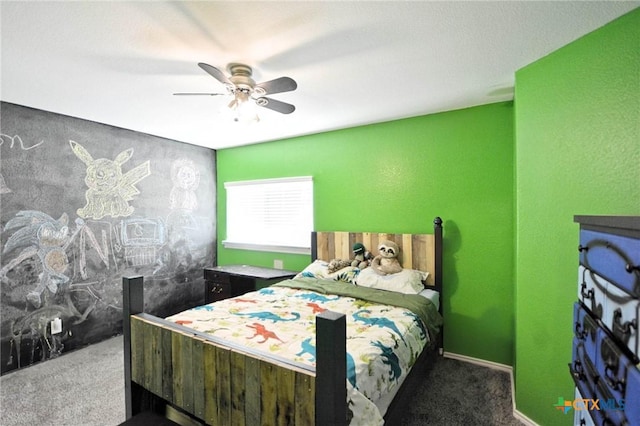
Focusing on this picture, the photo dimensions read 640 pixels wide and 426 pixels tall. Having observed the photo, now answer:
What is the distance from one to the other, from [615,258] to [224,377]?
1555 mm

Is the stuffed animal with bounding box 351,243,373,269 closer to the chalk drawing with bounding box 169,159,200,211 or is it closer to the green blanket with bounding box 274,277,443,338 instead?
the green blanket with bounding box 274,277,443,338

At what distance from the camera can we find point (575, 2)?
1.37m

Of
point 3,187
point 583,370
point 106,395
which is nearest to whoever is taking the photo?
point 583,370

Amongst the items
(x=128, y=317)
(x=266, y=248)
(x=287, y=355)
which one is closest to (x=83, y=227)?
(x=128, y=317)

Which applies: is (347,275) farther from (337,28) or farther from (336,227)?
(337,28)

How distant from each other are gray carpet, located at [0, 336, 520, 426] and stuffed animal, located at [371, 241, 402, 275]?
95 centimetres

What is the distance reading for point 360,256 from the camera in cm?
310

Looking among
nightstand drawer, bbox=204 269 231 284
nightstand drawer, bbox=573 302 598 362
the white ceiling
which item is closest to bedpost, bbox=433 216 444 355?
the white ceiling

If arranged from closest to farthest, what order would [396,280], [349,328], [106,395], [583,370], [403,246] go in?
1. [583,370]
2. [349,328]
3. [106,395]
4. [396,280]
5. [403,246]

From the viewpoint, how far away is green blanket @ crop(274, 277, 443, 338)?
224cm

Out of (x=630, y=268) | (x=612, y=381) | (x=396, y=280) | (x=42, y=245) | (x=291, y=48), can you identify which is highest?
(x=291, y=48)

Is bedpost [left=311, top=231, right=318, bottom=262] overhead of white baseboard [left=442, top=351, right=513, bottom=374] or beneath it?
overhead

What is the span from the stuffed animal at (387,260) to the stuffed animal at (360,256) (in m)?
0.14

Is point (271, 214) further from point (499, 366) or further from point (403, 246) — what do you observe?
point (499, 366)
